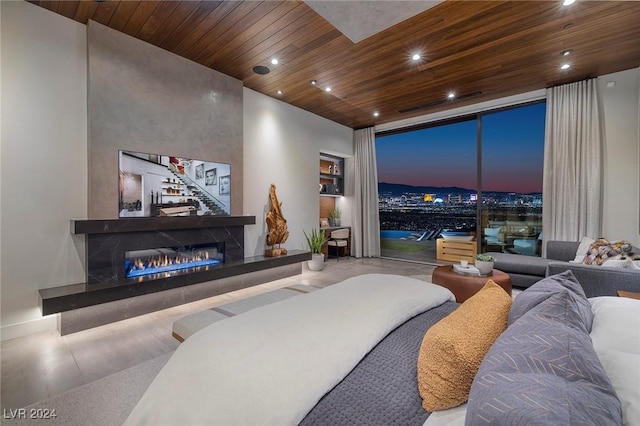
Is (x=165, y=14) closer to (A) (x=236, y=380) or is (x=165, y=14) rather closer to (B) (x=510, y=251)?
(A) (x=236, y=380)

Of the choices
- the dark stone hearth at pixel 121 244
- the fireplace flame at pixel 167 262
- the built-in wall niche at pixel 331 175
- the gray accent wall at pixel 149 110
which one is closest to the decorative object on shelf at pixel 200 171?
the gray accent wall at pixel 149 110

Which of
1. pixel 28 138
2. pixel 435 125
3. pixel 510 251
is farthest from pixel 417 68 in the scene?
pixel 28 138

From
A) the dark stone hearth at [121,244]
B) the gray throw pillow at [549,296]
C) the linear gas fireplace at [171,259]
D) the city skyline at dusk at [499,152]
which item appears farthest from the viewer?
the city skyline at dusk at [499,152]

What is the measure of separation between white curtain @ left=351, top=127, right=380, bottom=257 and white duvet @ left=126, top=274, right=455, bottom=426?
16.8 feet

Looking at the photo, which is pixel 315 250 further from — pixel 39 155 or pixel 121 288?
pixel 39 155

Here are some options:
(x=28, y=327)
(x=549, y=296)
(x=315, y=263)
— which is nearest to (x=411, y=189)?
(x=315, y=263)

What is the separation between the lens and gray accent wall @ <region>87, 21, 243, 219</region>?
2.94 m

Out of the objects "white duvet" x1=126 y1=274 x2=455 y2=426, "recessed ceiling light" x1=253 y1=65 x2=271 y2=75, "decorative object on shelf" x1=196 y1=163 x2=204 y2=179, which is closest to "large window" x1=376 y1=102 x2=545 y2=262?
"recessed ceiling light" x1=253 y1=65 x2=271 y2=75

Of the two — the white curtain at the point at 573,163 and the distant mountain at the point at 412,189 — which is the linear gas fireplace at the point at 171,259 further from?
the white curtain at the point at 573,163

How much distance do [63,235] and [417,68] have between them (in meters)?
4.68

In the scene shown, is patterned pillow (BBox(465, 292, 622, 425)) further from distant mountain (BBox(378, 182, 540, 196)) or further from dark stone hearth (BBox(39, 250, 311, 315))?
distant mountain (BBox(378, 182, 540, 196))

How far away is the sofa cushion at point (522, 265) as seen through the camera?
3.65 metres

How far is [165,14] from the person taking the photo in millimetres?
2771

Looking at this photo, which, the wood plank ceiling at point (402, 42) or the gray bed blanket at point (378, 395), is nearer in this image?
the gray bed blanket at point (378, 395)
